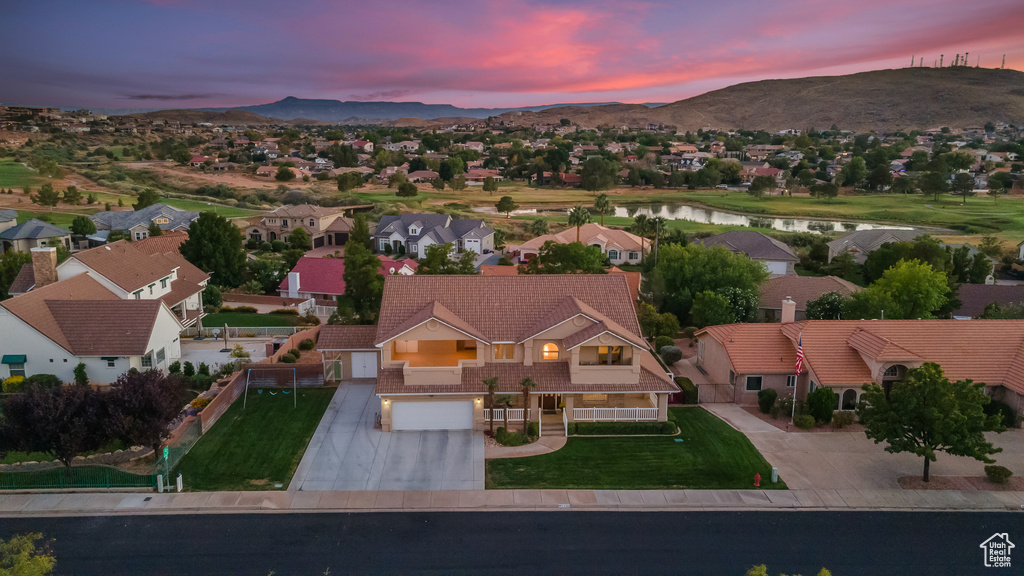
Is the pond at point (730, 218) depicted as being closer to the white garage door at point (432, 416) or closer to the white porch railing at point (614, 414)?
the white porch railing at point (614, 414)

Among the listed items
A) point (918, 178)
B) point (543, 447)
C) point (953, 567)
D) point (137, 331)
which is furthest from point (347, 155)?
point (953, 567)

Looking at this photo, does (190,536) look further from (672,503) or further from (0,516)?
(672,503)

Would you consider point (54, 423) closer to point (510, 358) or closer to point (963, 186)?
point (510, 358)

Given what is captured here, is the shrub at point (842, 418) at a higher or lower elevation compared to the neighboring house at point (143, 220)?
lower

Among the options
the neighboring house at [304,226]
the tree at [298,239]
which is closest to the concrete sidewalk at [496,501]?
the tree at [298,239]

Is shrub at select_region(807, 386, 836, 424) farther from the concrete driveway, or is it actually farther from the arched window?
the concrete driveway

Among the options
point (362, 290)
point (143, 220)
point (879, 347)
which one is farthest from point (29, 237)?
point (879, 347)
